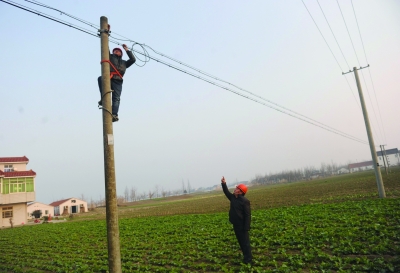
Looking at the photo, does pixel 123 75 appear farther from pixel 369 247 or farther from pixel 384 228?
pixel 384 228

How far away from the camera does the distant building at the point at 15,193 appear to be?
3716cm

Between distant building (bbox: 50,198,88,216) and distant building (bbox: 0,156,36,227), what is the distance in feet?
110

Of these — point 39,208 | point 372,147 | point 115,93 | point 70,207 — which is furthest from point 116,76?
point 70,207

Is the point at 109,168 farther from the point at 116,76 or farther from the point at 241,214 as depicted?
the point at 241,214

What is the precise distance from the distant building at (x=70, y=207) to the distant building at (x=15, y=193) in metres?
33.5

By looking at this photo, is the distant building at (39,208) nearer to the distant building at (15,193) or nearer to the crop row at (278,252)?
the distant building at (15,193)

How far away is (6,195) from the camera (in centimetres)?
3712

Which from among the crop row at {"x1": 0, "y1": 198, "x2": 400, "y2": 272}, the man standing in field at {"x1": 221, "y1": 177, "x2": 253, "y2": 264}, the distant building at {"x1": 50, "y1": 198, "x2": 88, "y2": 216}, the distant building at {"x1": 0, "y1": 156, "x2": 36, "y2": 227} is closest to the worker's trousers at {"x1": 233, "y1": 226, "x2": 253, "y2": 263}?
the man standing in field at {"x1": 221, "y1": 177, "x2": 253, "y2": 264}

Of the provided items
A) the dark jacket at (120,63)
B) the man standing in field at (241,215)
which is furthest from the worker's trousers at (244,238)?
the dark jacket at (120,63)

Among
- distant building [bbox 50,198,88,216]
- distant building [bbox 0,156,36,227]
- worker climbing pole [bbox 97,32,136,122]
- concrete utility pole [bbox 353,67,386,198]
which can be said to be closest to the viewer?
worker climbing pole [bbox 97,32,136,122]

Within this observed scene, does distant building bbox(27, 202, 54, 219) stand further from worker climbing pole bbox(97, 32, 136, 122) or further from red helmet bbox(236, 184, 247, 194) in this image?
worker climbing pole bbox(97, 32, 136, 122)

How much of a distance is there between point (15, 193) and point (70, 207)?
3772cm

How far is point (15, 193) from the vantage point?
38062 millimetres

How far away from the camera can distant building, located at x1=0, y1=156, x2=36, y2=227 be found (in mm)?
37159
